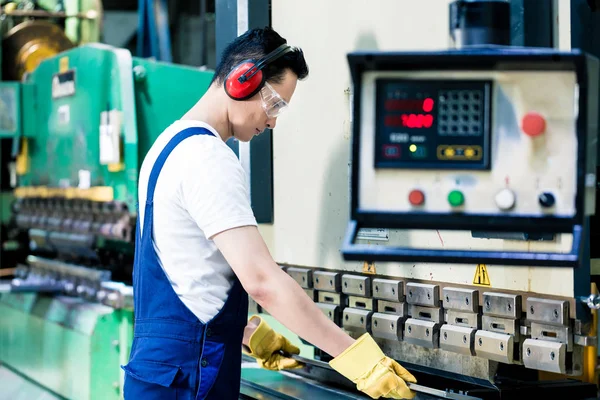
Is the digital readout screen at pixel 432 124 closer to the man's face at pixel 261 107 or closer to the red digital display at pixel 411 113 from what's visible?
the red digital display at pixel 411 113

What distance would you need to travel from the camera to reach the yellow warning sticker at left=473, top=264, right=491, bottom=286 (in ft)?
5.45

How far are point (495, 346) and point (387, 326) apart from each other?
31 cm

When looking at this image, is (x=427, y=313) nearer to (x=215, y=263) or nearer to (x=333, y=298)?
(x=333, y=298)

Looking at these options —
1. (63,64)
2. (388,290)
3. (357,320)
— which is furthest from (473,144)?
(63,64)

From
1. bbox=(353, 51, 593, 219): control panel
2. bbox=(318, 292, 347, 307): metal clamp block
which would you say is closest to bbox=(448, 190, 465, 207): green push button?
bbox=(353, 51, 593, 219): control panel

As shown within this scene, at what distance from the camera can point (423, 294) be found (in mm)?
1768

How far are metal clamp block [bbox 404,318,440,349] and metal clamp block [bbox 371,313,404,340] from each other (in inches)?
0.8

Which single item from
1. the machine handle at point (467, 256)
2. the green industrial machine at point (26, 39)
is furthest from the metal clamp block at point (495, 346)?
the green industrial machine at point (26, 39)

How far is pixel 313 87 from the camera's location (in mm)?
2076

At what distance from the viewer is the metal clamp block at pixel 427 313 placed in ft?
5.74

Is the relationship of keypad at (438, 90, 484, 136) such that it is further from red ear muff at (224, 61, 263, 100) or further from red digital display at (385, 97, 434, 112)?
red ear muff at (224, 61, 263, 100)

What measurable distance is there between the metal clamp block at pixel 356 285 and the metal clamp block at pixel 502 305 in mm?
346

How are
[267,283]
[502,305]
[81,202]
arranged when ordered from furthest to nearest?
[81,202] < [502,305] < [267,283]

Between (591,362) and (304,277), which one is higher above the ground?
(304,277)
